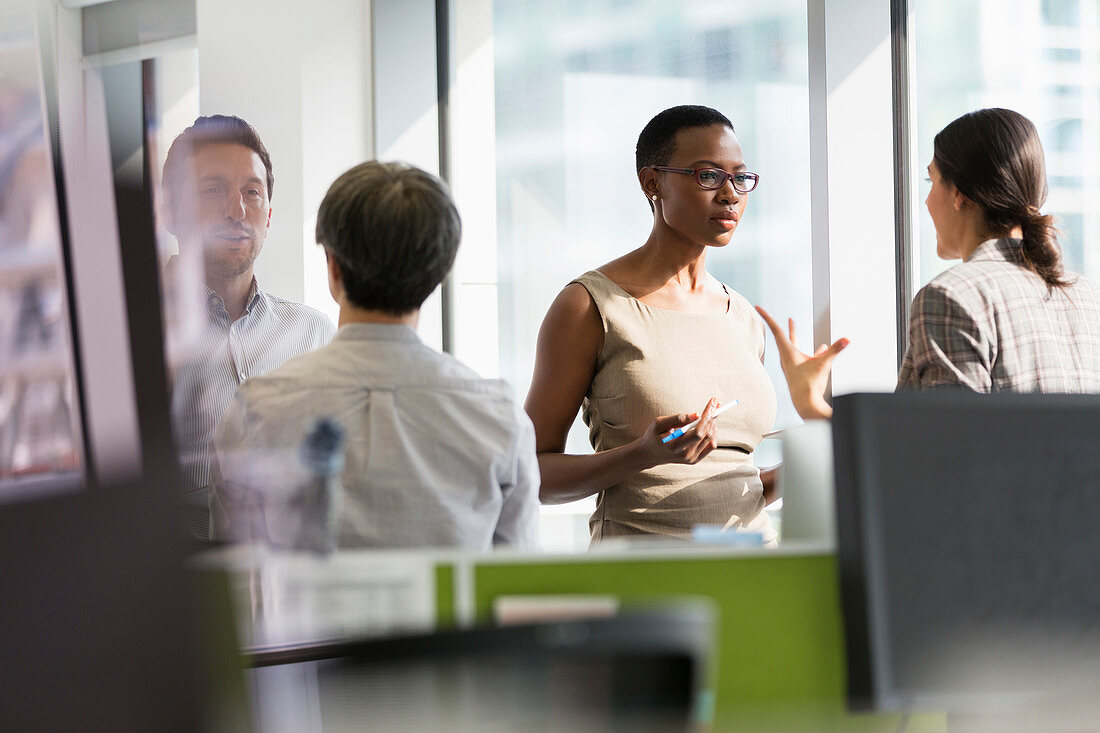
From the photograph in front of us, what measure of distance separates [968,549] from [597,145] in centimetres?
323

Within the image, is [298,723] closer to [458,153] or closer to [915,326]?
[915,326]

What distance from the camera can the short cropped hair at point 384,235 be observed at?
1.17m

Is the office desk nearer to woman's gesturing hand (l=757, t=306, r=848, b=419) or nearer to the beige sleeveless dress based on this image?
the beige sleeveless dress

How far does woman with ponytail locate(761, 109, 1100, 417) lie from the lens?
142cm

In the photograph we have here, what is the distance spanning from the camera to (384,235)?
46.3 inches

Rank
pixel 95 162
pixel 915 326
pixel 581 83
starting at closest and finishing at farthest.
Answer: pixel 95 162 → pixel 915 326 → pixel 581 83

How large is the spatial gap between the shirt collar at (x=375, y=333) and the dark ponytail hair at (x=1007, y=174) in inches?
39.5

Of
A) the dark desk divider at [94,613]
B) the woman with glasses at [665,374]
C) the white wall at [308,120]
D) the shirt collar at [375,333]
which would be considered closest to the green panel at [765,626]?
the shirt collar at [375,333]

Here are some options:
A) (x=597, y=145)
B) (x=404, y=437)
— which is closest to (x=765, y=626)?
(x=404, y=437)

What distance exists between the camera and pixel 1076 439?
0.82 m

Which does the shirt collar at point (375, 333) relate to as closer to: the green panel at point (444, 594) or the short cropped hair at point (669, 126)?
the green panel at point (444, 594)

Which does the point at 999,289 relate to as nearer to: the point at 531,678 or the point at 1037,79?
the point at 531,678

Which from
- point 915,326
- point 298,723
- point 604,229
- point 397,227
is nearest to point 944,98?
point 604,229

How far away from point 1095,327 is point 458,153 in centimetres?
295
